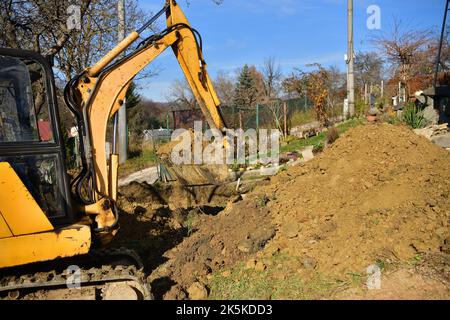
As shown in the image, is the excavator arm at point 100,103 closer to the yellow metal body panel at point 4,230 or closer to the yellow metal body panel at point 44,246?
the yellow metal body panel at point 44,246

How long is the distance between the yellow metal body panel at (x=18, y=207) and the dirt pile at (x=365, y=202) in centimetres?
288

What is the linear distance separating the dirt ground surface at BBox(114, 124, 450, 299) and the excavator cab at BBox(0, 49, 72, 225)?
1674 mm

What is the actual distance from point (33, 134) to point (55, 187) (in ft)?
1.79

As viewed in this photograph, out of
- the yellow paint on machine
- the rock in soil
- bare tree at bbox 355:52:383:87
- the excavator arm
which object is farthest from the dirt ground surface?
bare tree at bbox 355:52:383:87

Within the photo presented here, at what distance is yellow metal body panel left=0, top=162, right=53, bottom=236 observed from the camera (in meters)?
3.96

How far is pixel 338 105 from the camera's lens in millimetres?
22734

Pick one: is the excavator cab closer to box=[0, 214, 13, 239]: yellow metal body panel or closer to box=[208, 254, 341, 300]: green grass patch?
box=[0, 214, 13, 239]: yellow metal body panel

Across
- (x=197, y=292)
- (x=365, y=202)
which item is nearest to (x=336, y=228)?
(x=365, y=202)

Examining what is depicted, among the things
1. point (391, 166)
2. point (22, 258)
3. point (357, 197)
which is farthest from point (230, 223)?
point (22, 258)

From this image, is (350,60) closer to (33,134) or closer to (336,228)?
(336,228)

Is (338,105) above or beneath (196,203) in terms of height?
above
